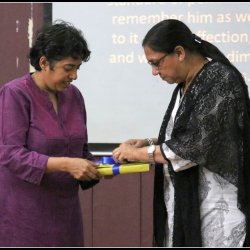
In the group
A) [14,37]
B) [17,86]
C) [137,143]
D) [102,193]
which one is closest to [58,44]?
[17,86]

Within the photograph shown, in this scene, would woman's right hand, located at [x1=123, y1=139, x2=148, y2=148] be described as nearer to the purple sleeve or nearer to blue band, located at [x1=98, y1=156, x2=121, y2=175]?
blue band, located at [x1=98, y1=156, x2=121, y2=175]

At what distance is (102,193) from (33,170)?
1.66 metres

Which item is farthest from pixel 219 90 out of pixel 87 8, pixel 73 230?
pixel 87 8

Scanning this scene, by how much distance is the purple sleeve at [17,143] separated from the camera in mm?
2068

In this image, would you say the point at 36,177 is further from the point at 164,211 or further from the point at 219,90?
the point at 219,90

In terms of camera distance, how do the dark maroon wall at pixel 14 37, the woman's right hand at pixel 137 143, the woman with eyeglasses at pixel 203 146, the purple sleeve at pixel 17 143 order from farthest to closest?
the dark maroon wall at pixel 14 37 < the woman's right hand at pixel 137 143 < the purple sleeve at pixel 17 143 < the woman with eyeglasses at pixel 203 146

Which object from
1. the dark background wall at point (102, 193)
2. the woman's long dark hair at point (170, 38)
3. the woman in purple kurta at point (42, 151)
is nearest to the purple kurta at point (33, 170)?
the woman in purple kurta at point (42, 151)

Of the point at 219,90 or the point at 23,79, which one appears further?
the point at 23,79

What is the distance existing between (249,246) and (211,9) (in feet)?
6.10

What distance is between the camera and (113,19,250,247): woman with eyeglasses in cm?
196

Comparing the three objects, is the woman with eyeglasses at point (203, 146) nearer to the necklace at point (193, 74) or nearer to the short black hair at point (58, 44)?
the necklace at point (193, 74)

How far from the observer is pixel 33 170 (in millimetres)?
2076

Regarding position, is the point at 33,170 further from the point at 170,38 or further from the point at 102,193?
the point at 102,193

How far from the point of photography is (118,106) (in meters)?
3.60
